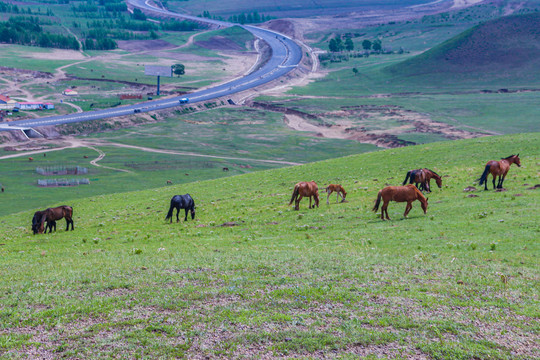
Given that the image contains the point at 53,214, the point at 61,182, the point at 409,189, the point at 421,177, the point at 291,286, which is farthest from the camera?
the point at 61,182

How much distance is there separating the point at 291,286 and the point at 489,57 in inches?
7675

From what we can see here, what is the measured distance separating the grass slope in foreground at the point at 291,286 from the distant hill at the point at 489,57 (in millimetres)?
161199

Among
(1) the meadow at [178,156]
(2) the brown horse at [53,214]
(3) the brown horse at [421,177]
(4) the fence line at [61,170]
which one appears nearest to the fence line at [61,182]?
(1) the meadow at [178,156]

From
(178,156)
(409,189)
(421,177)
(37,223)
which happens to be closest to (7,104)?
(178,156)

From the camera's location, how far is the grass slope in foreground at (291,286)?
1435cm

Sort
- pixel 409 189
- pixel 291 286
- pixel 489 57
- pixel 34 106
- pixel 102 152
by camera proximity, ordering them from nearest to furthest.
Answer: pixel 291 286, pixel 409 189, pixel 102 152, pixel 34 106, pixel 489 57

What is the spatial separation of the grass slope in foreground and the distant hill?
529ft

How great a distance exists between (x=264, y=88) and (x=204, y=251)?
169 m

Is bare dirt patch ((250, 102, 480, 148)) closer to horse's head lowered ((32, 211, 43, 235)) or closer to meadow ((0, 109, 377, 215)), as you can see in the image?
meadow ((0, 109, 377, 215))

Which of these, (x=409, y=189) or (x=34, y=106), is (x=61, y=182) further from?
(x=34, y=106)

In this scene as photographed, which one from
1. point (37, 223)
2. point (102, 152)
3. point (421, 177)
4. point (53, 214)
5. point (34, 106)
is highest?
point (421, 177)

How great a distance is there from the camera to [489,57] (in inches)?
7397

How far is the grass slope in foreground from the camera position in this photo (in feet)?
47.1

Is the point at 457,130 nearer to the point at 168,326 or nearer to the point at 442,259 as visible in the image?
the point at 442,259
